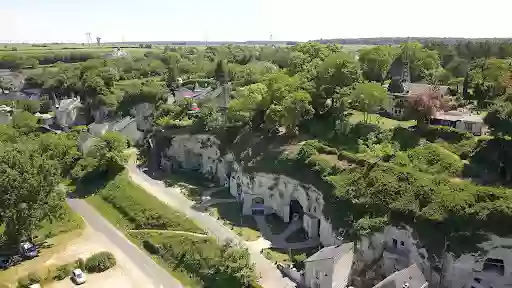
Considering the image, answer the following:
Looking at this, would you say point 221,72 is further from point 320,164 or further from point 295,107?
point 320,164

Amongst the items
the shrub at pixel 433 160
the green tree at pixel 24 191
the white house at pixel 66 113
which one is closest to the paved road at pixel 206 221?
the green tree at pixel 24 191

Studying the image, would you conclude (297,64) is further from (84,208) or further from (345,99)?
(84,208)

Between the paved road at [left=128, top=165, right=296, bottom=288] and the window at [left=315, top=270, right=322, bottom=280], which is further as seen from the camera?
the paved road at [left=128, top=165, right=296, bottom=288]

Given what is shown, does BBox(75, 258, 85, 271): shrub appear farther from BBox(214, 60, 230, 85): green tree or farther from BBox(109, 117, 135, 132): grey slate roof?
BBox(214, 60, 230, 85): green tree

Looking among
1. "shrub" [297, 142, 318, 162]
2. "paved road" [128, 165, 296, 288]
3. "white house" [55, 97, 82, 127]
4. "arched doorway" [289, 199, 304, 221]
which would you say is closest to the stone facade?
"arched doorway" [289, 199, 304, 221]

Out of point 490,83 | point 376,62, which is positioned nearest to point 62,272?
point 490,83
